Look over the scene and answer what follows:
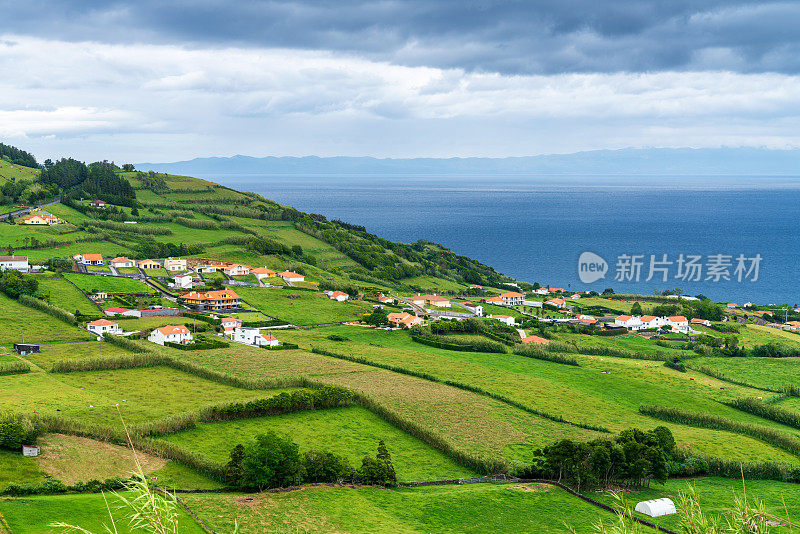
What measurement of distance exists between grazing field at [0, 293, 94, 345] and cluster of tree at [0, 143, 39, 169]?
111 metres

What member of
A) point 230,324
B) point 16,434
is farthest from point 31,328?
point 16,434

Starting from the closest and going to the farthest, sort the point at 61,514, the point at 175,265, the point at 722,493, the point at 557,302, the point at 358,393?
the point at 61,514 < the point at 722,493 < the point at 358,393 < the point at 175,265 < the point at 557,302

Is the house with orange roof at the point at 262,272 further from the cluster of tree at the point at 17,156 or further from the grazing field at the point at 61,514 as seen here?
the cluster of tree at the point at 17,156

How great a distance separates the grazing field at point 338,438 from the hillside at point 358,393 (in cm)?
19

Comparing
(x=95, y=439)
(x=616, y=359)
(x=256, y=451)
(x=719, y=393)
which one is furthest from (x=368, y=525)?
(x=616, y=359)

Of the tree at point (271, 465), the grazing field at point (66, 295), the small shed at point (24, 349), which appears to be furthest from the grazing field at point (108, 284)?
the tree at point (271, 465)

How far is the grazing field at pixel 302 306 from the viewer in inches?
→ 2982

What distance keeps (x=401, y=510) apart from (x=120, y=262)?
71267 millimetres

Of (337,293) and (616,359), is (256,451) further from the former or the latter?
(337,293)

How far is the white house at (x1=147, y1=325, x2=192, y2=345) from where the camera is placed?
194ft

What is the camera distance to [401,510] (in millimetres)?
29422

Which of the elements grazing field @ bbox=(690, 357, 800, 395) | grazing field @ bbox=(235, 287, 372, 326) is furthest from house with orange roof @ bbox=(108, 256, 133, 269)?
grazing field @ bbox=(690, 357, 800, 395)

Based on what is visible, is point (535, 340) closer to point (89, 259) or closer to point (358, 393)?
point (358, 393)

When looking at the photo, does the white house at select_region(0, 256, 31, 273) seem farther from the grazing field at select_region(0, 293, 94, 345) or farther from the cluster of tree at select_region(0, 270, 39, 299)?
the grazing field at select_region(0, 293, 94, 345)
